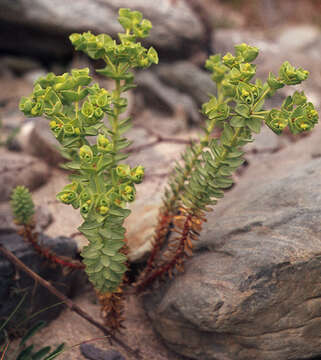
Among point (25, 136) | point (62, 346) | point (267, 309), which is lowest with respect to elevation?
point (25, 136)

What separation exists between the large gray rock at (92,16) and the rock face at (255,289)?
3.39 m

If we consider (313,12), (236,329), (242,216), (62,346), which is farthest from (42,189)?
(313,12)

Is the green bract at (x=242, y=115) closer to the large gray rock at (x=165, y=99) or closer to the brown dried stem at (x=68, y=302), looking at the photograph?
the brown dried stem at (x=68, y=302)

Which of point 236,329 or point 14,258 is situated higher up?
point 236,329

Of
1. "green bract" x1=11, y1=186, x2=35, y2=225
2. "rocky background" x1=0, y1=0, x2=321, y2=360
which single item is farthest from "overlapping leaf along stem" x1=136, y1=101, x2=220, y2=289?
"green bract" x1=11, y1=186, x2=35, y2=225

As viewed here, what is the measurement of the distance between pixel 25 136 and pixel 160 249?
6.97 ft

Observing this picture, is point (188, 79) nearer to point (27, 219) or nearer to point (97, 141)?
point (27, 219)

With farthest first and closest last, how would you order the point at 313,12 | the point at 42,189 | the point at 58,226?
the point at 313,12 → the point at 42,189 → the point at 58,226

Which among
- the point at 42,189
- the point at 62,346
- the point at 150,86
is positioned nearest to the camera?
the point at 62,346

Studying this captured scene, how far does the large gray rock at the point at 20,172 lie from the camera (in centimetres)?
287

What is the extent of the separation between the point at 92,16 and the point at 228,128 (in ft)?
11.9

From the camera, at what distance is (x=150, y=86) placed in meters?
4.48

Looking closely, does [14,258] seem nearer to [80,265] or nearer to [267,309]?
[80,265]

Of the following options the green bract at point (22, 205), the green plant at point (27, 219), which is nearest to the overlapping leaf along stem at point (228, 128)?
the green plant at point (27, 219)
